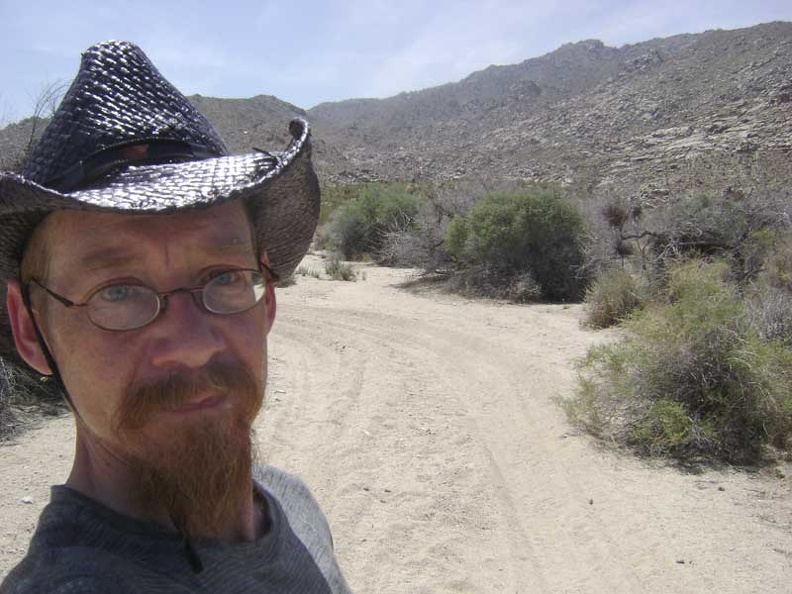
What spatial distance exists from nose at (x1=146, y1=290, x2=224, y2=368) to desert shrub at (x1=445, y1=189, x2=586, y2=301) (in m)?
11.8

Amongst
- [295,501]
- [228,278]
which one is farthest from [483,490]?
[228,278]

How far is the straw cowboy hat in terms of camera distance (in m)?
1.19

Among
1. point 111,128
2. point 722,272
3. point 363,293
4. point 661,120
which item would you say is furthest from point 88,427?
point 661,120

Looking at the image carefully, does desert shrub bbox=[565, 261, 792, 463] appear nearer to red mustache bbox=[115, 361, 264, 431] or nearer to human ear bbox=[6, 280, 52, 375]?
red mustache bbox=[115, 361, 264, 431]

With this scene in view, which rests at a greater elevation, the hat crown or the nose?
the hat crown

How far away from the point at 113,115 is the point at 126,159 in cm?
12

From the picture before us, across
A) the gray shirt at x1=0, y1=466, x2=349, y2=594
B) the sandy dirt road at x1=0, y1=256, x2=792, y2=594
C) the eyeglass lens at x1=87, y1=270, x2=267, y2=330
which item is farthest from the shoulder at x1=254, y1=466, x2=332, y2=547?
the sandy dirt road at x1=0, y1=256, x2=792, y2=594

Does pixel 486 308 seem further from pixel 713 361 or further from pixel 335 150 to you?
pixel 335 150

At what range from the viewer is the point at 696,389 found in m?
5.61

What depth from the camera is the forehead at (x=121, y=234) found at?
4.11 feet

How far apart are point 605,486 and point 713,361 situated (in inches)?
62.0

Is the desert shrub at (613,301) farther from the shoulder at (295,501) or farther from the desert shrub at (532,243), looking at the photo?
the shoulder at (295,501)

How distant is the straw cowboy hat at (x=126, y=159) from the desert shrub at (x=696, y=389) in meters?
4.79

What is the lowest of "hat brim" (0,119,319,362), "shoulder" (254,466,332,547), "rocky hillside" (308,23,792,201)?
"shoulder" (254,466,332,547)
